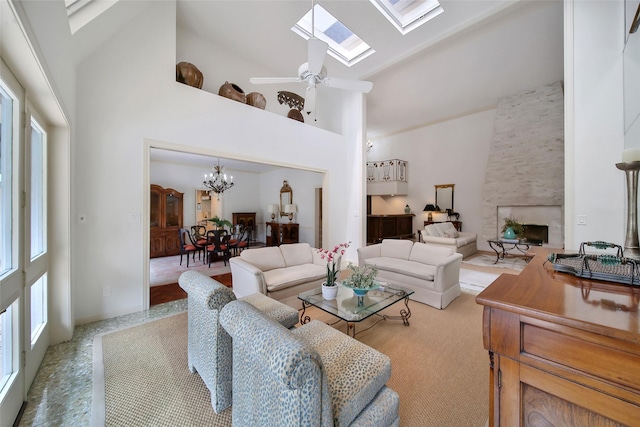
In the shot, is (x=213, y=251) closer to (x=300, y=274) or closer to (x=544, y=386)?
(x=300, y=274)

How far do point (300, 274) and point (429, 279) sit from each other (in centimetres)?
172

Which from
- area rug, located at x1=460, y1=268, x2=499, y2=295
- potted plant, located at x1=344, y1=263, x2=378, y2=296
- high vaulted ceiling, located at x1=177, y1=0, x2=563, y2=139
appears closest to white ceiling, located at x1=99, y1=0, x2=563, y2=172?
high vaulted ceiling, located at x1=177, y1=0, x2=563, y2=139

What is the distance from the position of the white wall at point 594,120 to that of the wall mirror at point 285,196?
664cm

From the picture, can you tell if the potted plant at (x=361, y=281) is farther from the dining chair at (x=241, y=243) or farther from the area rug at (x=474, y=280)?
the dining chair at (x=241, y=243)

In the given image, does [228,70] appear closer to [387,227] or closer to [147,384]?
[147,384]

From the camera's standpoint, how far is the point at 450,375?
1844mm

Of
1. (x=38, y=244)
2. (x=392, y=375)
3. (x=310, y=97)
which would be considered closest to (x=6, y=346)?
(x=38, y=244)

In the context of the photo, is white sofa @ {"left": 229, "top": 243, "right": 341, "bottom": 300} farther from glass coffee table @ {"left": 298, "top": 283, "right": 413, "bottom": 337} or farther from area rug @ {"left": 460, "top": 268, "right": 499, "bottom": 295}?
area rug @ {"left": 460, "top": 268, "right": 499, "bottom": 295}

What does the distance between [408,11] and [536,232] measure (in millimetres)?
6484

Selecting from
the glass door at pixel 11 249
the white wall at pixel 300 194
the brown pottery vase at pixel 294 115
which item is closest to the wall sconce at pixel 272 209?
the white wall at pixel 300 194

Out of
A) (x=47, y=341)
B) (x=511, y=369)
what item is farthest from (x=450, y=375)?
(x=47, y=341)

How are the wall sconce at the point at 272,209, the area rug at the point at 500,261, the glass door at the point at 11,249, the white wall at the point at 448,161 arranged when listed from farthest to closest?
the wall sconce at the point at 272,209, the white wall at the point at 448,161, the area rug at the point at 500,261, the glass door at the point at 11,249

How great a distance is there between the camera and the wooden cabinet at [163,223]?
20.8 feet

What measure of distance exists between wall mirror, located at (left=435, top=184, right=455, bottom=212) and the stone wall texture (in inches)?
40.6
